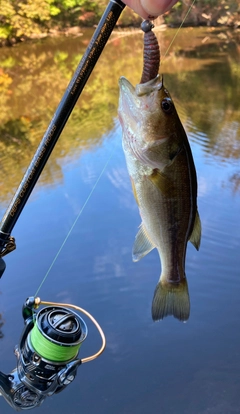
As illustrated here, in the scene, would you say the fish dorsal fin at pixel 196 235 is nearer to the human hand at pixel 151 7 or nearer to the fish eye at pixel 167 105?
the fish eye at pixel 167 105

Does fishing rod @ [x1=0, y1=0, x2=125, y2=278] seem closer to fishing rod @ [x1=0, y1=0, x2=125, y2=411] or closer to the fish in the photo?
fishing rod @ [x1=0, y1=0, x2=125, y2=411]

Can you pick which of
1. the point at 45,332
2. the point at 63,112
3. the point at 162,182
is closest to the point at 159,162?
the point at 162,182

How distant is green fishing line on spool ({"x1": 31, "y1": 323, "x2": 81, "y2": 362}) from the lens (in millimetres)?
1421

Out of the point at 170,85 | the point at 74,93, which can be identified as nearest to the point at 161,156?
the point at 74,93

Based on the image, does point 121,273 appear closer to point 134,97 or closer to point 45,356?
point 45,356

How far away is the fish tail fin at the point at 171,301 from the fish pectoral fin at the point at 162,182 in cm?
28

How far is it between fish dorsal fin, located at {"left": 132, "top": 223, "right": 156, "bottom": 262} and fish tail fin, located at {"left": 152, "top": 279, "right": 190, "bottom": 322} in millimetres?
101

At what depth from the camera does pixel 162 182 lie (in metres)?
1.14

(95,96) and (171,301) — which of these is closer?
(171,301)

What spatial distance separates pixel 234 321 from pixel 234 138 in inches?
146

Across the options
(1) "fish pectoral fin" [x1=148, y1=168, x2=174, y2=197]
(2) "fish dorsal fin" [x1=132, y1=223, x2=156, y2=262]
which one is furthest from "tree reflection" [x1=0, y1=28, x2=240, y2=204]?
(1) "fish pectoral fin" [x1=148, y1=168, x2=174, y2=197]

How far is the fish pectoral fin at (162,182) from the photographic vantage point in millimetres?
1133

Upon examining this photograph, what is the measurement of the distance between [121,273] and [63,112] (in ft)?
8.95

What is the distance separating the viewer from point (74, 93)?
4.39 feet
